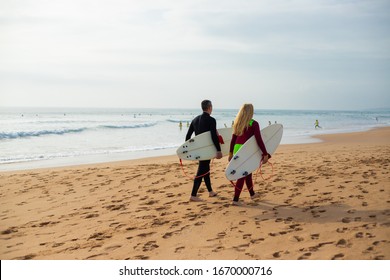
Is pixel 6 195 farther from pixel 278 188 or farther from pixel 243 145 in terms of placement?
pixel 278 188

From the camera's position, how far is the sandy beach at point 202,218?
3.58 metres

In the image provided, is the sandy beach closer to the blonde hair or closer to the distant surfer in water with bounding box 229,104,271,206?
the distant surfer in water with bounding box 229,104,271,206

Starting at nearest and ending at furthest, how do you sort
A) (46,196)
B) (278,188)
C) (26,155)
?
(278,188) → (46,196) → (26,155)

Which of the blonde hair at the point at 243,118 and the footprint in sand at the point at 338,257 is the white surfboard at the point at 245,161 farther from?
the footprint in sand at the point at 338,257

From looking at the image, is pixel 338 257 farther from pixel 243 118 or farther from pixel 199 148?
pixel 199 148

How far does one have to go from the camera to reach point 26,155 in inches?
558

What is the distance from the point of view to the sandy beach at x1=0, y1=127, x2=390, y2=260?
11.8ft

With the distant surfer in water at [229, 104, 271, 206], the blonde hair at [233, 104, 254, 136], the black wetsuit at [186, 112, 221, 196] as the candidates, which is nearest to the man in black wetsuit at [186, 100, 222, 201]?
the black wetsuit at [186, 112, 221, 196]

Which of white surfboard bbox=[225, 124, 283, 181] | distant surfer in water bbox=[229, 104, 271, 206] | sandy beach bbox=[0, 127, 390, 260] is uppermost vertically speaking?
distant surfer in water bbox=[229, 104, 271, 206]

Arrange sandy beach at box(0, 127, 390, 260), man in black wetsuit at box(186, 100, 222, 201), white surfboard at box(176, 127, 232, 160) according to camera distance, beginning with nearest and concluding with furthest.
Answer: sandy beach at box(0, 127, 390, 260) < man in black wetsuit at box(186, 100, 222, 201) < white surfboard at box(176, 127, 232, 160)

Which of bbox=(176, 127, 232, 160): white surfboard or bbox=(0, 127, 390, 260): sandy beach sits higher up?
bbox=(176, 127, 232, 160): white surfboard

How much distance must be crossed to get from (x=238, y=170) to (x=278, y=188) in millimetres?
1425

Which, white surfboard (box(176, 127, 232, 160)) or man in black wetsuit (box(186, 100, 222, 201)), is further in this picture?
white surfboard (box(176, 127, 232, 160))
